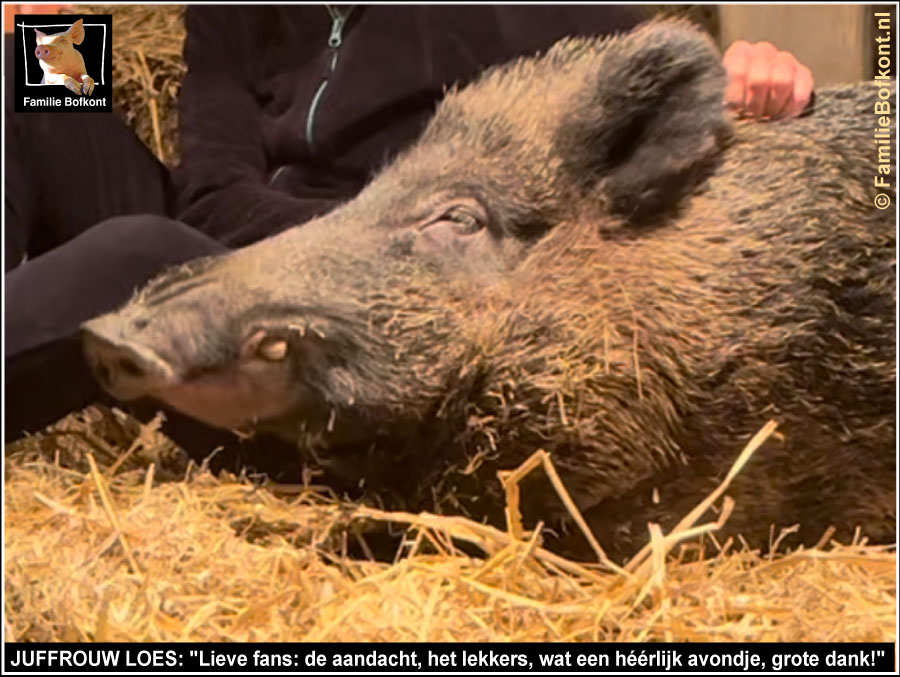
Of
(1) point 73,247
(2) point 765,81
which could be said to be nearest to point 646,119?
(2) point 765,81

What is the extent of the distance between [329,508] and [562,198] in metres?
0.50

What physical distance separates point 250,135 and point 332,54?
14 centimetres

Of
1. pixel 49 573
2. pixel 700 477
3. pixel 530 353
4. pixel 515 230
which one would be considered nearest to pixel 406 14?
pixel 515 230

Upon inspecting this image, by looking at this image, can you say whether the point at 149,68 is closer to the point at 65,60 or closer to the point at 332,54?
the point at 65,60

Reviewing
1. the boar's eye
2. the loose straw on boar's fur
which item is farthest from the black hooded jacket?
the loose straw on boar's fur

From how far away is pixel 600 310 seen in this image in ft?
5.39

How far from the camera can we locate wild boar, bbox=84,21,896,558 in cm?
158

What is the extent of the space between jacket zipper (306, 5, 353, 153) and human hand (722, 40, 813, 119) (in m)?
0.49

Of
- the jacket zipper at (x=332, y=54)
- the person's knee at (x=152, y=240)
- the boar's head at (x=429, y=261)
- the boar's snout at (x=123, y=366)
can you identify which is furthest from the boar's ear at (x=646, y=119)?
the boar's snout at (x=123, y=366)

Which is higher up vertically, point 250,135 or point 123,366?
point 250,135

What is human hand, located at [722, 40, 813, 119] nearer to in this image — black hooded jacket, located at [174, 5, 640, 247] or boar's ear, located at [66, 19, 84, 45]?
black hooded jacket, located at [174, 5, 640, 247]

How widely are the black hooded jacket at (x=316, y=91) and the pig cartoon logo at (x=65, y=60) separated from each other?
126mm

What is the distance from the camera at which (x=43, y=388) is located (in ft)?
5.02

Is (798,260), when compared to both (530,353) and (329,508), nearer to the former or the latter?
(530,353)
